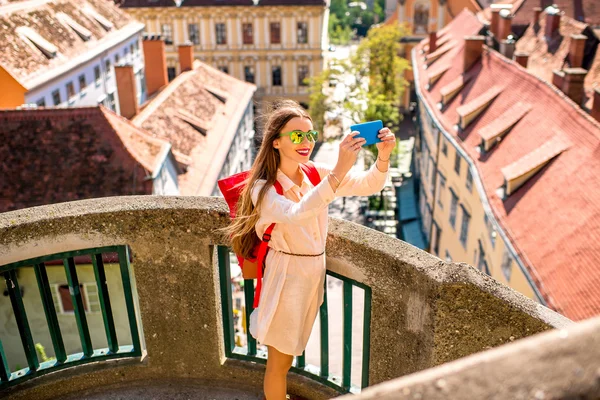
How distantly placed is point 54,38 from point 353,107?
605 inches

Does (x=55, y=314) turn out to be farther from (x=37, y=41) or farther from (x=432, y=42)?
(x=432, y=42)

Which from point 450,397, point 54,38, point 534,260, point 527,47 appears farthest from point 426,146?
point 450,397

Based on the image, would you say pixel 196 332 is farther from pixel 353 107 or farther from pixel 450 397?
pixel 353 107

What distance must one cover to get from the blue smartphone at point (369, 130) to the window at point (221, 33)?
45654 mm

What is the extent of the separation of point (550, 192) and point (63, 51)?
23.6m

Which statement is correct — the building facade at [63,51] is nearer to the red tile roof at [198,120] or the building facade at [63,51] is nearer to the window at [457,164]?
the red tile roof at [198,120]

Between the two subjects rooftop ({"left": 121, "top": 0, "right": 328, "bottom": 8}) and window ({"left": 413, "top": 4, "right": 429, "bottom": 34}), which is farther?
window ({"left": 413, "top": 4, "right": 429, "bottom": 34})

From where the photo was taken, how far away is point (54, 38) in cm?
3184

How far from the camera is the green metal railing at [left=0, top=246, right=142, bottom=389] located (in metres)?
4.62

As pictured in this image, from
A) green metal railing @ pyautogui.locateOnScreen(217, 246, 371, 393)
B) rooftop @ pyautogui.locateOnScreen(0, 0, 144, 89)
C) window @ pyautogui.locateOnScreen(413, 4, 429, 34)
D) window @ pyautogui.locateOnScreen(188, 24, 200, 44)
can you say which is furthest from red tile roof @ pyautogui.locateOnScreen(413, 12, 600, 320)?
window @ pyautogui.locateOnScreen(188, 24, 200, 44)

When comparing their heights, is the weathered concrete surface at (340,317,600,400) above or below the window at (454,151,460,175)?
above

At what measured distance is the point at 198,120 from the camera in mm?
26953

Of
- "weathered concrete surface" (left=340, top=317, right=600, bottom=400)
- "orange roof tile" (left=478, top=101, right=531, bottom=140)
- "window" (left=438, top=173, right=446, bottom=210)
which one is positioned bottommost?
"window" (left=438, top=173, right=446, bottom=210)

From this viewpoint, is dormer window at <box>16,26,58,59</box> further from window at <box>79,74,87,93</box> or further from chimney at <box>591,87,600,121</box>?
chimney at <box>591,87,600,121</box>
